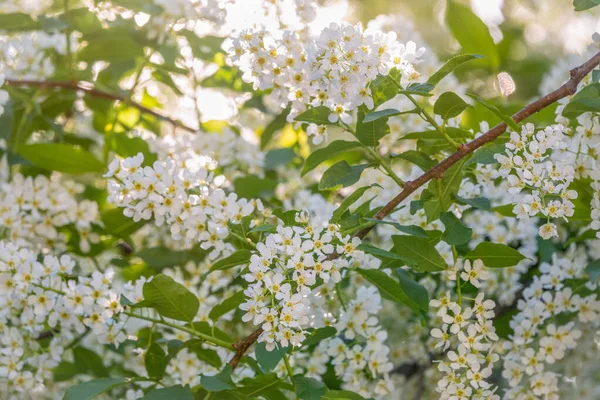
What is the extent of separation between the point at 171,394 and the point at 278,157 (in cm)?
71

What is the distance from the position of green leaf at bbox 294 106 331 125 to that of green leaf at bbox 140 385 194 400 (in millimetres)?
422

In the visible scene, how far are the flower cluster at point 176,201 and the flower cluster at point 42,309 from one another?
14 centimetres

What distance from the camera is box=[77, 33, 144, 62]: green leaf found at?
174cm

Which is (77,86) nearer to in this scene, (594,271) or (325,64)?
(325,64)

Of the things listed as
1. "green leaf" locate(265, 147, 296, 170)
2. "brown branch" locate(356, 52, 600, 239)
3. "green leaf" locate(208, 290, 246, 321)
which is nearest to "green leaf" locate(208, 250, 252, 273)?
"green leaf" locate(208, 290, 246, 321)

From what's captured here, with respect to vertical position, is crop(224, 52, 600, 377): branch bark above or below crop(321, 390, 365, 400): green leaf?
above

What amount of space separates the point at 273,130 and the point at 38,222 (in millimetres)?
564

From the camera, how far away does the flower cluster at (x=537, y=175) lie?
41.3 inches

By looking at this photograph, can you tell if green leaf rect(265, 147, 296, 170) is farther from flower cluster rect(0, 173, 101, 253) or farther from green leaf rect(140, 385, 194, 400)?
green leaf rect(140, 385, 194, 400)

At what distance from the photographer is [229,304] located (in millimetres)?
1190

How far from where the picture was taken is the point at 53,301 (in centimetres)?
131

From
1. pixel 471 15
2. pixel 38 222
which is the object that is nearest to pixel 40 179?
pixel 38 222

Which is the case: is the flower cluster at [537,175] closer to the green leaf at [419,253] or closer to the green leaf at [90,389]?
the green leaf at [419,253]

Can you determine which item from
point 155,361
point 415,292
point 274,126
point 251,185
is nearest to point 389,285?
point 415,292
